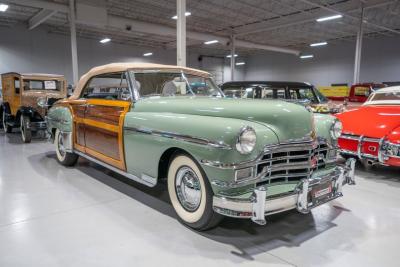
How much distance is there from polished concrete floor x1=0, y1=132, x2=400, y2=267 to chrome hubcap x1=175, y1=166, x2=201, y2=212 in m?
0.24

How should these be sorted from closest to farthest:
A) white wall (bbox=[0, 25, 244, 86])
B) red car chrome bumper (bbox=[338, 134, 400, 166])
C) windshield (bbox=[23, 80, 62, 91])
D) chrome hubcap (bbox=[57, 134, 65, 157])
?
red car chrome bumper (bbox=[338, 134, 400, 166]), chrome hubcap (bbox=[57, 134, 65, 157]), windshield (bbox=[23, 80, 62, 91]), white wall (bbox=[0, 25, 244, 86])

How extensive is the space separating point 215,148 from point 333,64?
23.0 meters

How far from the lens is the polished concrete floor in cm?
235

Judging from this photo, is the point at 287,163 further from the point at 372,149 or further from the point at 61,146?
the point at 61,146

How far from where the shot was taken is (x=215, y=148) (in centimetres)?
238

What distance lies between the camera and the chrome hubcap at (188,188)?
2.73 metres

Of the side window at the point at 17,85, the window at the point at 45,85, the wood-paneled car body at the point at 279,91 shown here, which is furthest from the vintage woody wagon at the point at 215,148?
the side window at the point at 17,85

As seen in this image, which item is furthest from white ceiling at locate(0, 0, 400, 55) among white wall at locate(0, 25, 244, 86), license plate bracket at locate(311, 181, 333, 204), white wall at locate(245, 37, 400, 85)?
license plate bracket at locate(311, 181, 333, 204)

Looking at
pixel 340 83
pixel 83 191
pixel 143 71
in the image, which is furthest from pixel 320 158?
pixel 340 83

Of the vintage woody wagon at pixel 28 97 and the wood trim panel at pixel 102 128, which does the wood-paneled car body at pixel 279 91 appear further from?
the vintage woody wagon at pixel 28 97

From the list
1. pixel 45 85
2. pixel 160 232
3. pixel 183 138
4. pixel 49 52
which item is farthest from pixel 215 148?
pixel 49 52

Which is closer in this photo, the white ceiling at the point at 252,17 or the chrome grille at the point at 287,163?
the chrome grille at the point at 287,163

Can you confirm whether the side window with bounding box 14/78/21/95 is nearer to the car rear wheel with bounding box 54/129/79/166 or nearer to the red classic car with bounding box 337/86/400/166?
the car rear wheel with bounding box 54/129/79/166

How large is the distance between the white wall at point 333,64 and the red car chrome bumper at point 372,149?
18.0 meters
